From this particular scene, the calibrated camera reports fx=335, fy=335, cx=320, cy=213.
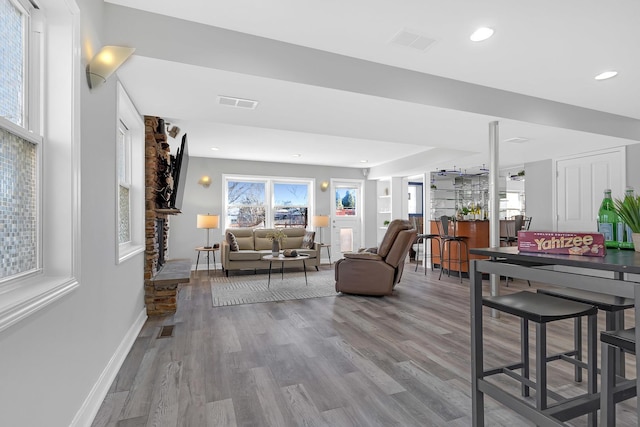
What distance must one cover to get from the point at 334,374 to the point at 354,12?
2521mm

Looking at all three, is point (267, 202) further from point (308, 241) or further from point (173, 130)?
point (173, 130)

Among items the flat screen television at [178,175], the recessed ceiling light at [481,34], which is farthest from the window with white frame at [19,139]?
the recessed ceiling light at [481,34]

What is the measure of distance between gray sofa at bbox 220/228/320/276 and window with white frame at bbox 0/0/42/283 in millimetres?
5144

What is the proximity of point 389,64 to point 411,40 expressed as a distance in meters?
0.45

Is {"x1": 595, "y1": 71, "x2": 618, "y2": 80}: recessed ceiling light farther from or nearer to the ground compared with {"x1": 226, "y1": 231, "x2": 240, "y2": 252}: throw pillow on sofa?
farther from the ground

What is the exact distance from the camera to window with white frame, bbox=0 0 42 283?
1.26m

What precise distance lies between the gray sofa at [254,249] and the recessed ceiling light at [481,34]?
5.07 m

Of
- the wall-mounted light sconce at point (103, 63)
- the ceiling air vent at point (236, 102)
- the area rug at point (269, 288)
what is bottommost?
the area rug at point (269, 288)

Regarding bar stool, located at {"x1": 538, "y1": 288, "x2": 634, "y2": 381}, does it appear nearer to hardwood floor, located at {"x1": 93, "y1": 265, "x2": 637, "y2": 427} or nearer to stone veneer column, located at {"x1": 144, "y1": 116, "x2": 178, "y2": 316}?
hardwood floor, located at {"x1": 93, "y1": 265, "x2": 637, "y2": 427}

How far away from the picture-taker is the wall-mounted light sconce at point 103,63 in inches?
74.2

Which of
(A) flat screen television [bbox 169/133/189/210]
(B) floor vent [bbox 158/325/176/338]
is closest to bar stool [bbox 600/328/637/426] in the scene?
(B) floor vent [bbox 158/325/176/338]

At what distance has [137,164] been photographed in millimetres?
3445

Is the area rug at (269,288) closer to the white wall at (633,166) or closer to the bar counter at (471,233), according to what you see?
the bar counter at (471,233)

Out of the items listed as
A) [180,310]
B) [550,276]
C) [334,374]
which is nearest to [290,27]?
[550,276]
